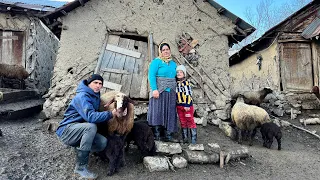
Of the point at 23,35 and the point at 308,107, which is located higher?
the point at 23,35

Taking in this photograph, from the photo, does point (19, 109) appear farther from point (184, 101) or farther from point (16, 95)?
point (184, 101)

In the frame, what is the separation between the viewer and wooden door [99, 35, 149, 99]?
5910 millimetres

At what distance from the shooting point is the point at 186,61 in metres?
6.30

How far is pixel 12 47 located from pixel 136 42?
516cm

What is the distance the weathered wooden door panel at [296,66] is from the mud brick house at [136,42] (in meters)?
3.60

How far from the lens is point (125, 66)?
6.10 metres

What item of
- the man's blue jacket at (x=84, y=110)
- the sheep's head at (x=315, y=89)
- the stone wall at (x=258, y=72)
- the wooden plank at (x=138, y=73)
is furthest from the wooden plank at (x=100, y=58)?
the sheep's head at (x=315, y=89)

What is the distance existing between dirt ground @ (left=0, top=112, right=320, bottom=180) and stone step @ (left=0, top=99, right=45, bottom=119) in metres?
0.63

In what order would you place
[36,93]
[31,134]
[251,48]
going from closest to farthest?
[31,134] → [36,93] → [251,48]

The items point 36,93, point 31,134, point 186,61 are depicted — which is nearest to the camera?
point 31,134

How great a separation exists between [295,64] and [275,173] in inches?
265

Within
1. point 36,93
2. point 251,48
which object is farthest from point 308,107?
point 36,93

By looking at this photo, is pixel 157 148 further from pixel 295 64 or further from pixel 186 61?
pixel 295 64

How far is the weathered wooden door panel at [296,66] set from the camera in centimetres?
899
